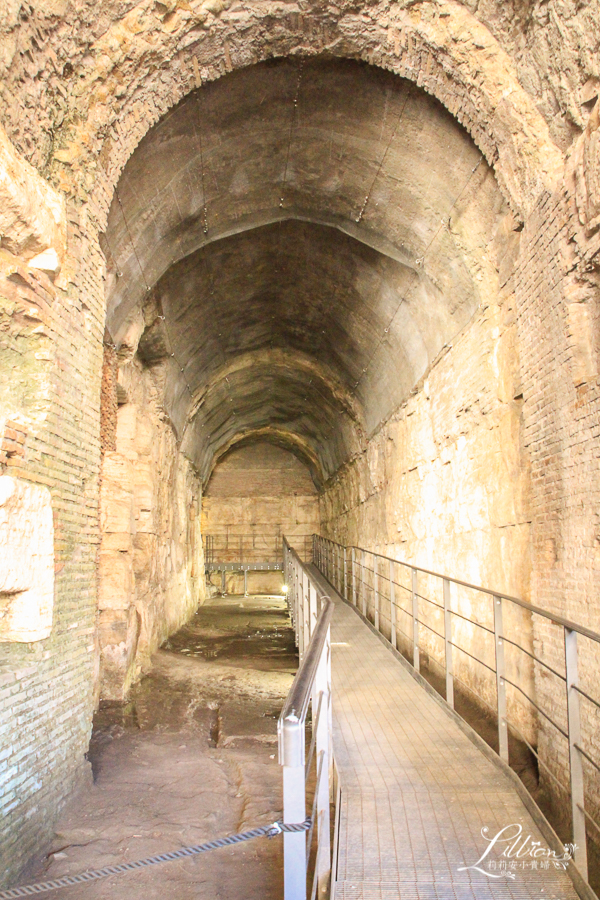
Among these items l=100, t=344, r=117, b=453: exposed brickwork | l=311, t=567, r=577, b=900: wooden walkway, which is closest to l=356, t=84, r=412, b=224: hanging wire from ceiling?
l=100, t=344, r=117, b=453: exposed brickwork

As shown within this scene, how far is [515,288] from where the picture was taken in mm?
5055

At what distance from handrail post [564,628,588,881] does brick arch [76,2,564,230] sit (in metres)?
3.16

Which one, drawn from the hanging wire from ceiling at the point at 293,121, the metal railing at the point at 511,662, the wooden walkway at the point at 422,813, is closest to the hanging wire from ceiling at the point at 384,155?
the hanging wire from ceiling at the point at 293,121

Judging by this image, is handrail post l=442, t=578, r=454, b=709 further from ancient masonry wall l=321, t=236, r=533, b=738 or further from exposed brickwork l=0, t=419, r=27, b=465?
exposed brickwork l=0, t=419, r=27, b=465

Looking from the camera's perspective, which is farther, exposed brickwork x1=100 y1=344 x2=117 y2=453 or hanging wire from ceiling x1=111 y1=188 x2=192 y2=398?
exposed brickwork x1=100 y1=344 x2=117 y2=453

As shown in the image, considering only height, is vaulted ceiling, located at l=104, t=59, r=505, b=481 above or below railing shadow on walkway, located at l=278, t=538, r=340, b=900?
above

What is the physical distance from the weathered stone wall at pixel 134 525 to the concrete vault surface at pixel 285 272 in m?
0.04

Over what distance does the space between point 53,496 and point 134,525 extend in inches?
155

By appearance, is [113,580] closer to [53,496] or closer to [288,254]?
[53,496]

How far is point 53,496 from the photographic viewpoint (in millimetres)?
3881

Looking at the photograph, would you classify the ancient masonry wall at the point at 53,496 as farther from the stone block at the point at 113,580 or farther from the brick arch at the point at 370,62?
the stone block at the point at 113,580

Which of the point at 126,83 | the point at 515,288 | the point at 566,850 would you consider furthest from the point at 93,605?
the point at 515,288

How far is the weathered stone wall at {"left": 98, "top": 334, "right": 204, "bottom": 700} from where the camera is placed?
6586 mm

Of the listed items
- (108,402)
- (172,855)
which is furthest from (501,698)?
(108,402)
